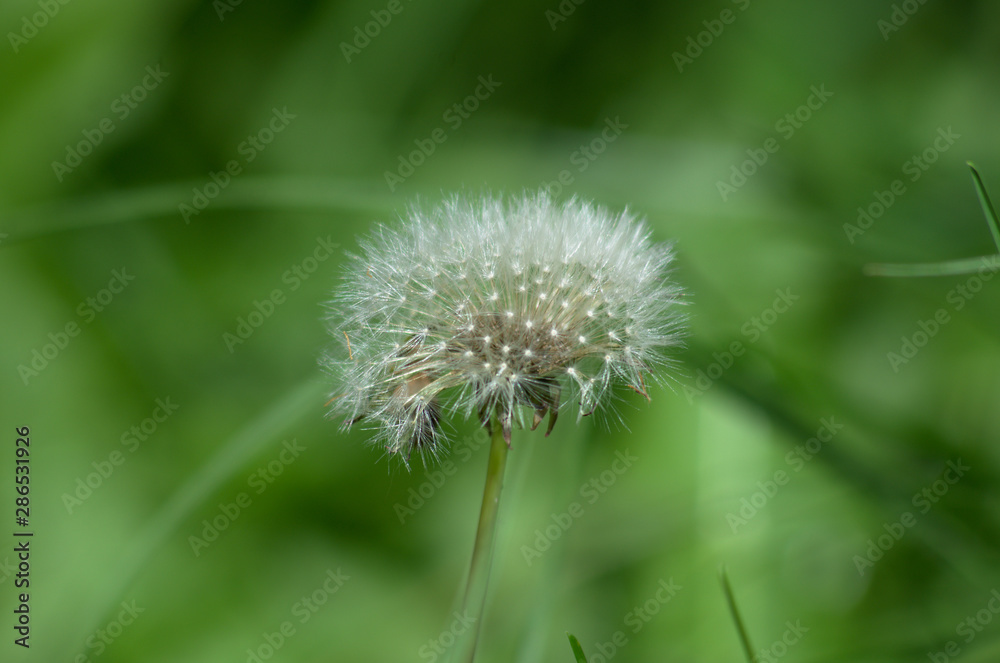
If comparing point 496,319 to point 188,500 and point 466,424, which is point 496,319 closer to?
point 188,500

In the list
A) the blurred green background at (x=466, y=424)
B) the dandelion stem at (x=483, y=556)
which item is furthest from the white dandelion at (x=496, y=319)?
the blurred green background at (x=466, y=424)

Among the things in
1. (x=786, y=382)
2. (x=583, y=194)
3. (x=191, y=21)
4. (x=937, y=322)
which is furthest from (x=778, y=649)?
(x=191, y=21)

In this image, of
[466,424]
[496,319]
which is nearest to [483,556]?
[496,319]

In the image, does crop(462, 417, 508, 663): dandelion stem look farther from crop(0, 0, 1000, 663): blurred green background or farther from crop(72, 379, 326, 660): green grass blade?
crop(72, 379, 326, 660): green grass blade

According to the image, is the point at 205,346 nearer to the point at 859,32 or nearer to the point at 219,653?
the point at 219,653

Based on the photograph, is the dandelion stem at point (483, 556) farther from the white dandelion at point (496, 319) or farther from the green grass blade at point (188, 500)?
the green grass blade at point (188, 500)
